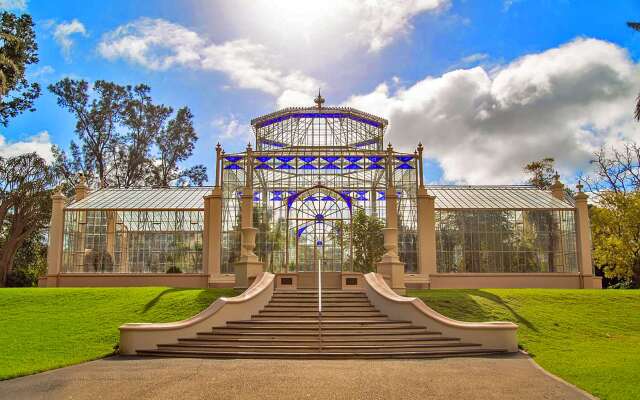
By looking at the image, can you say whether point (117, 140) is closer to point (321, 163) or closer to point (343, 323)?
point (321, 163)

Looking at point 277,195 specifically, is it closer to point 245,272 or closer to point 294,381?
point 245,272

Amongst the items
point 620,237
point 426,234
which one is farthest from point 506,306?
point 620,237

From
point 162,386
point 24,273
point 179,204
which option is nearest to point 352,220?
point 179,204

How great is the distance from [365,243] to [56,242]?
16735 millimetres

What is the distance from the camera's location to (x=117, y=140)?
159 ft

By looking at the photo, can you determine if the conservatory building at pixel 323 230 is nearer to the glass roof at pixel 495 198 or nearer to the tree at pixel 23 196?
the glass roof at pixel 495 198

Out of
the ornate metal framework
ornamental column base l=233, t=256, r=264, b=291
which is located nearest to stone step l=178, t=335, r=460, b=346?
ornamental column base l=233, t=256, r=264, b=291

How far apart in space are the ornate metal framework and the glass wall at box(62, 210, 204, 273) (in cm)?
264

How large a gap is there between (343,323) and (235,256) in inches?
468

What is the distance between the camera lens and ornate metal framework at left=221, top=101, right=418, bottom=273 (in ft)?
89.2

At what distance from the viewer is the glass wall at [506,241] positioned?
93.6ft

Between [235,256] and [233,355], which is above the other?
[235,256]

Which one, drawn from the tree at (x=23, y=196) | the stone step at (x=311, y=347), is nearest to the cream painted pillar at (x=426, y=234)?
the stone step at (x=311, y=347)

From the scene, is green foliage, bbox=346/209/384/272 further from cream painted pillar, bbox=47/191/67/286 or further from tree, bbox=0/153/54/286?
tree, bbox=0/153/54/286
